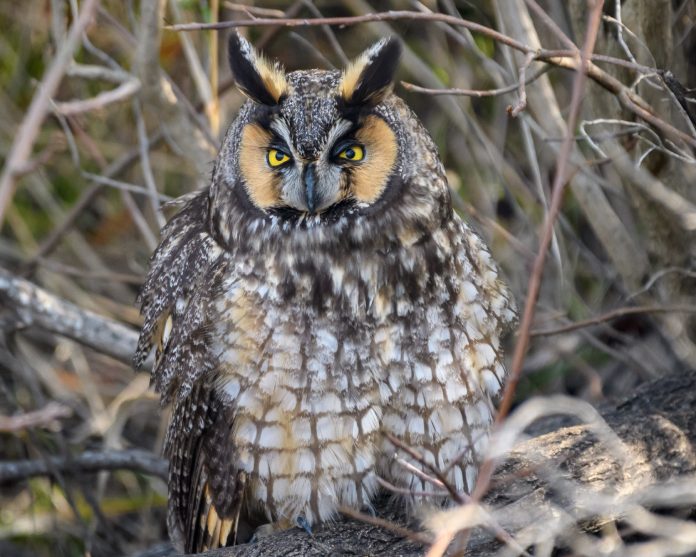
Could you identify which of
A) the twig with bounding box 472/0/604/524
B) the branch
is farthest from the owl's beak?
the branch

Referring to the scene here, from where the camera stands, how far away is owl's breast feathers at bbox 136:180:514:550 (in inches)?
81.5

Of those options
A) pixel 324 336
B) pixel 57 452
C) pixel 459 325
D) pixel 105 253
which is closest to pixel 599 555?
pixel 459 325

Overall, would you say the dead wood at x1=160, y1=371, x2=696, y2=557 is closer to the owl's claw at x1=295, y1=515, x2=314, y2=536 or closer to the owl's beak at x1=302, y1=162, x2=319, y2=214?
the owl's claw at x1=295, y1=515, x2=314, y2=536

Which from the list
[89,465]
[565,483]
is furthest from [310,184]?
[89,465]

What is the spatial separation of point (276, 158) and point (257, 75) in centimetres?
18

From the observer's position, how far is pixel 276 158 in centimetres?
207

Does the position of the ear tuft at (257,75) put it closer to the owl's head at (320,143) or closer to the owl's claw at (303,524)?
the owl's head at (320,143)

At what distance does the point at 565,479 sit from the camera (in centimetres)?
206

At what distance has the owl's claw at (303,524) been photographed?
2.14 m

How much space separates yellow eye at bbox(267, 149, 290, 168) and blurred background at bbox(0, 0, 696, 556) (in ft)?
1.34

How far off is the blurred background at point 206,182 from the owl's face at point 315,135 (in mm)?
291

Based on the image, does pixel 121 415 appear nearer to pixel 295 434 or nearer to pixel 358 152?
pixel 295 434

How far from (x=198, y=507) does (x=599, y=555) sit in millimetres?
920

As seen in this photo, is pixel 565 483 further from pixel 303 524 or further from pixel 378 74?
pixel 378 74
